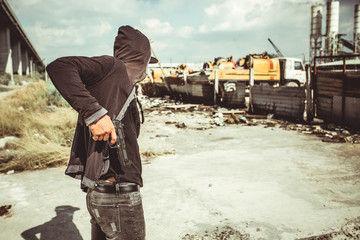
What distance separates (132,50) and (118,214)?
958 mm

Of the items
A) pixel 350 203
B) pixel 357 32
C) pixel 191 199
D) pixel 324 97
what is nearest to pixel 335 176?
pixel 350 203

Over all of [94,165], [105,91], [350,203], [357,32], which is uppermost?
[357,32]

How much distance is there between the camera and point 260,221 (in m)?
2.97

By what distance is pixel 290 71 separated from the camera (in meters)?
18.1

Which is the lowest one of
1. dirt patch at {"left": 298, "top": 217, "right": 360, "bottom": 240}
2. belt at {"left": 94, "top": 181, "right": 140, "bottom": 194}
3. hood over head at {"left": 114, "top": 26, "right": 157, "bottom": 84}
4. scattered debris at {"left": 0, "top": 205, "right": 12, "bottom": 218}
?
dirt patch at {"left": 298, "top": 217, "right": 360, "bottom": 240}

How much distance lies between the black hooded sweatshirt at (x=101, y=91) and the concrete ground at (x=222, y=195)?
1463mm

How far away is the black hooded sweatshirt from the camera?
133cm

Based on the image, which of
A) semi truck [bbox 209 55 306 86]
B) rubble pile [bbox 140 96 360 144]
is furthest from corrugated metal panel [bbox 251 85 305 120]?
semi truck [bbox 209 55 306 86]

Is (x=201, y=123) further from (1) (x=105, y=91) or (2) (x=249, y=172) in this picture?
(1) (x=105, y=91)

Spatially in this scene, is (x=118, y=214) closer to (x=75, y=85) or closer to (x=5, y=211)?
(x=75, y=85)

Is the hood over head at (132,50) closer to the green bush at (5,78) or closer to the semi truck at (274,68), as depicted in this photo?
the semi truck at (274,68)

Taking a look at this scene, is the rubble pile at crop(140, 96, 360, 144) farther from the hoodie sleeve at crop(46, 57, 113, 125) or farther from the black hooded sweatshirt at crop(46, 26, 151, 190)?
the hoodie sleeve at crop(46, 57, 113, 125)

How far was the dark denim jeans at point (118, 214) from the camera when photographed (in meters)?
1.51

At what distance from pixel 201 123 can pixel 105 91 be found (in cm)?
820
